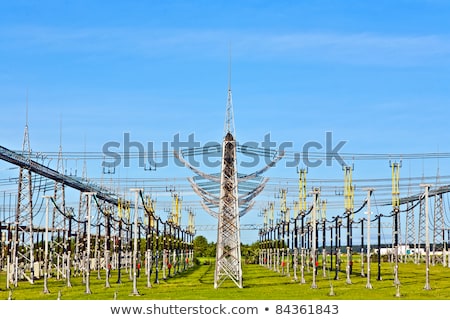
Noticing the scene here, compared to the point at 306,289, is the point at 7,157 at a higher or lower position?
higher

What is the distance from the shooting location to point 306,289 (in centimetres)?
4638

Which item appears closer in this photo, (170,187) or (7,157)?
(7,157)

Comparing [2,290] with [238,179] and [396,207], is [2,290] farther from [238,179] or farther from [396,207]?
[396,207]

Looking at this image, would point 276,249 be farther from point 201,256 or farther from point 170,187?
point 201,256

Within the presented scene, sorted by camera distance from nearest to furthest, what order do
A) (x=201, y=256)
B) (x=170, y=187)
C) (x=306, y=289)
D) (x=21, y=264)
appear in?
(x=306, y=289) → (x=21, y=264) → (x=170, y=187) → (x=201, y=256)

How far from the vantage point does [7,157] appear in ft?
172

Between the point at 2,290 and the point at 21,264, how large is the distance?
18304 mm

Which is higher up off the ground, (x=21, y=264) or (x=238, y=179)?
(x=238, y=179)
